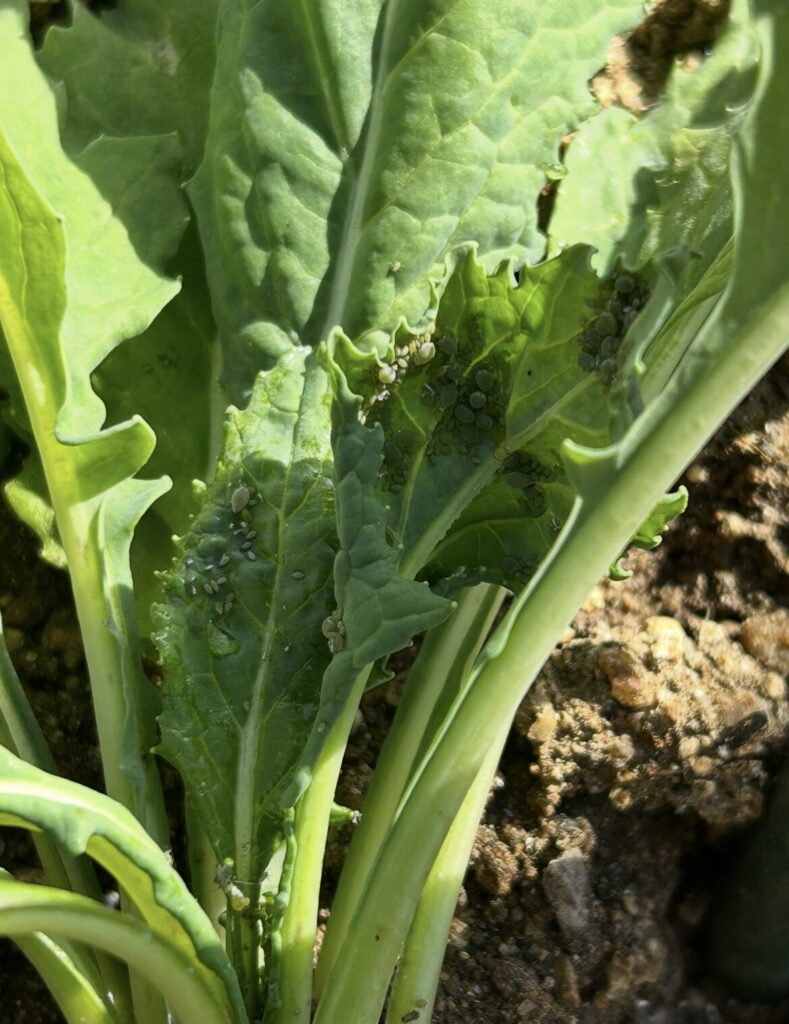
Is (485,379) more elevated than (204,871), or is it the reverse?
(485,379)

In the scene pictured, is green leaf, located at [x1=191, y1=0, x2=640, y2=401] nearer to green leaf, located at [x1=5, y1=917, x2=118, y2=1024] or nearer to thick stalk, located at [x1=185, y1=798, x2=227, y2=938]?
thick stalk, located at [x1=185, y1=798, x2=227, y2=938]

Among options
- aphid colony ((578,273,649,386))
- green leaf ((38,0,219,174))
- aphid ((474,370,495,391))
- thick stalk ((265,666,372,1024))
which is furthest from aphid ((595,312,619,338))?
green leaf ((38,0,219,174))

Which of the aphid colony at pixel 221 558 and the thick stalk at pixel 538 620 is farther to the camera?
the aphid colony at pixel 221 558

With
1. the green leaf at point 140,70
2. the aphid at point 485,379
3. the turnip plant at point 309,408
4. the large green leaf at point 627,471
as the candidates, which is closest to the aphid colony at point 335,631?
the turnip plant at point 309,408

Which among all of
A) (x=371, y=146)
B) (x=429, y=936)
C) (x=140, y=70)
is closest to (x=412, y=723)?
(x=429, y=936)

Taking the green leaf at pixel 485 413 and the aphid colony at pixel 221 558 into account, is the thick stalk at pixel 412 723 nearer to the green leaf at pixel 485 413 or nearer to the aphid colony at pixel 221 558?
the green leaf at pixel 485 413

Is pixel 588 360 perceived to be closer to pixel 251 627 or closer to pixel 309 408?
pixel 309 408
